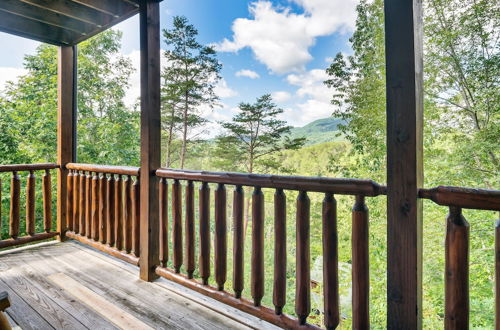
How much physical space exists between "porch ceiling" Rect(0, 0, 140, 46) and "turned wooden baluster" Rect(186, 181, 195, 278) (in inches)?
58.7

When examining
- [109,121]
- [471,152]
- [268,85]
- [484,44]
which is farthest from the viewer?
[109,121]

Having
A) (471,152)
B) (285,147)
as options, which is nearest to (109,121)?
(285,147)

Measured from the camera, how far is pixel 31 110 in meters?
7.79

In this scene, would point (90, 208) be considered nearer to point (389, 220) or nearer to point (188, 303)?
point (188, 303)

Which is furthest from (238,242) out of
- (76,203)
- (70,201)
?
(70,201)

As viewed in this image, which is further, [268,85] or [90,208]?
[268,85]

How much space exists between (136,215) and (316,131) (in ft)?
12.3

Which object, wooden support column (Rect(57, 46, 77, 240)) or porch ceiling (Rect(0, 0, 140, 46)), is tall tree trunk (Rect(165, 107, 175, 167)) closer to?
wooden support column (Rect(57, 46, 77, 240))

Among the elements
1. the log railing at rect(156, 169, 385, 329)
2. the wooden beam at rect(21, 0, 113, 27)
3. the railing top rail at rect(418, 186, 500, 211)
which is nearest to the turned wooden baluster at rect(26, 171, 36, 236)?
the wooden beam at rect(21, 0, 113, 27)

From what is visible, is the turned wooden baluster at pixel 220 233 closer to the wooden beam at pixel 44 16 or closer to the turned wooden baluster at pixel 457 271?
the turned wooden baluster at pixel 457 271

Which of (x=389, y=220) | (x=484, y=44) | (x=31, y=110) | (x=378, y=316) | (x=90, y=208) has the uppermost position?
(x=484, y=44)

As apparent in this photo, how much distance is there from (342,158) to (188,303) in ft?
18.8

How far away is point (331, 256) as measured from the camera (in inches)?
48.0

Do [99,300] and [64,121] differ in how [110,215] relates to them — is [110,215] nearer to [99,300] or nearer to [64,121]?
[99,300]
